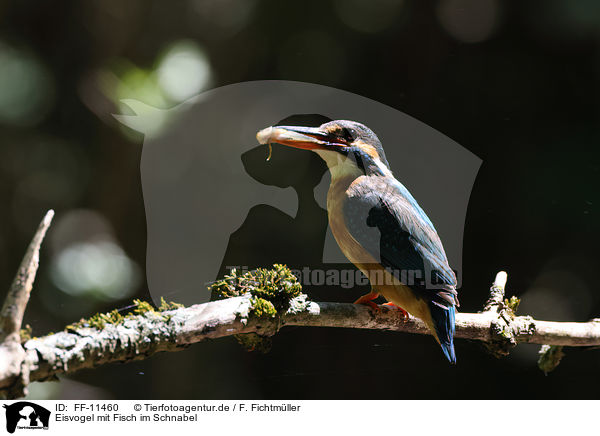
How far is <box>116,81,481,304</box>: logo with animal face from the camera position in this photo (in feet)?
6.30

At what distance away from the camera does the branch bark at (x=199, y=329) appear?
0.76 meters

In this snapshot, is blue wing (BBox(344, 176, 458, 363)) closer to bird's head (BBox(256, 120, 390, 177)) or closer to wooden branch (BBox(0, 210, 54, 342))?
bird's head (BBox(256, 120, 390, 177))

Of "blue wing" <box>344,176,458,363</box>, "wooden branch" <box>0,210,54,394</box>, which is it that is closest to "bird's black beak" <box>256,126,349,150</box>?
"blue wing" <box>344,176,458,363</box>

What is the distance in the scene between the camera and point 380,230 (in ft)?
4.28

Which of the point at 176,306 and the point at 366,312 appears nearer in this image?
the point at 176,306

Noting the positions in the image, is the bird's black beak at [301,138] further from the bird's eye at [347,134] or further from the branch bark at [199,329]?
the branch bark at [199,329]

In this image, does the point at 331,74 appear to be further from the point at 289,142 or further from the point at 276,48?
the point at 289,142

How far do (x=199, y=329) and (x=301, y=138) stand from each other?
0.59 metres

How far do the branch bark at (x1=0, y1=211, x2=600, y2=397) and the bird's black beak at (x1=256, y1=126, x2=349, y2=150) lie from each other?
40cm

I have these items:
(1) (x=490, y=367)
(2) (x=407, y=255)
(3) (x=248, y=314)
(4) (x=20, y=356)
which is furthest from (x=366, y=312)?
(1) (x=490, y=367)

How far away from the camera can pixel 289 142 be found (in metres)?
1.31

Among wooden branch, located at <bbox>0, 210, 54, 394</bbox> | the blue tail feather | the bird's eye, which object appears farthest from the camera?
the bird's eye

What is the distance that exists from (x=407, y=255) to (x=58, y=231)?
1.38m

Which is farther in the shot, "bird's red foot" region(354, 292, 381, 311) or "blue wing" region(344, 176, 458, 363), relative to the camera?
"bird's red foot" region(354, 292, 381, 311)
